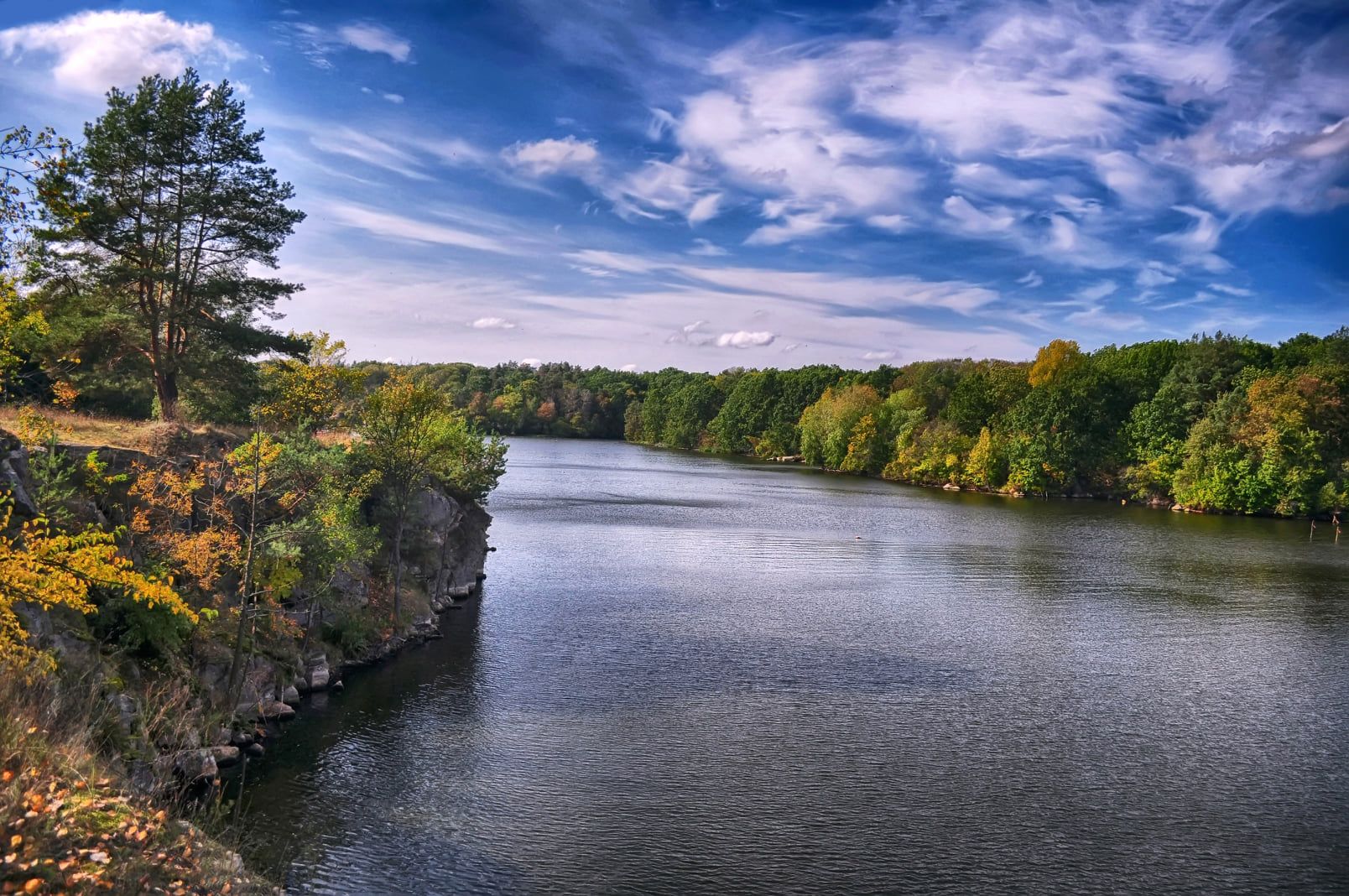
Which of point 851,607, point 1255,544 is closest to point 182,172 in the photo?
point 851,607

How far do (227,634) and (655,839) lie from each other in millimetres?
12310

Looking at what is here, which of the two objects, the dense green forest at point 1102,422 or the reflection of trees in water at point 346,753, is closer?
the reflection of trees in water at point 346,753

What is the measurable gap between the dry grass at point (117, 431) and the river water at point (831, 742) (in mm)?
8990

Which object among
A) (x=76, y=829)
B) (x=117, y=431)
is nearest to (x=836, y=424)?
(x=117, y=431)

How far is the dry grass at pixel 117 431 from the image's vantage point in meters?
22.7

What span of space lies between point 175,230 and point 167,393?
5.64 m

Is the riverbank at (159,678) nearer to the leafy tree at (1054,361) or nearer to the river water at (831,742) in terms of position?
the river water at (831,742)

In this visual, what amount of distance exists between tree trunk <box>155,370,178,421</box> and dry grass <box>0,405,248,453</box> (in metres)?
1.91

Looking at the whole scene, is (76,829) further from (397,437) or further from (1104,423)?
(1104,423)

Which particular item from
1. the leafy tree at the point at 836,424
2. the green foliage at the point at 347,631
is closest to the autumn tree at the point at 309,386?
the green foliage at the point at 347,631

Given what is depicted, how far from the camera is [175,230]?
30.0 meters

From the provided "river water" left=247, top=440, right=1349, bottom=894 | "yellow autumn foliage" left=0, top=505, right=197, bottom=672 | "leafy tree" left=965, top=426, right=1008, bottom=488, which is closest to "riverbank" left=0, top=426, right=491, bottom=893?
"yellow autumn foliage" left=0, top=505, right=197, bottom=672

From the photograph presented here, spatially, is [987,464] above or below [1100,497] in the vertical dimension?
above

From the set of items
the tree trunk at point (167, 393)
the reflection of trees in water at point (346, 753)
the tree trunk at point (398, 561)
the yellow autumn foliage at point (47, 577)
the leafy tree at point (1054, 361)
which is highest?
the leafy tree at point (1054, 361)
